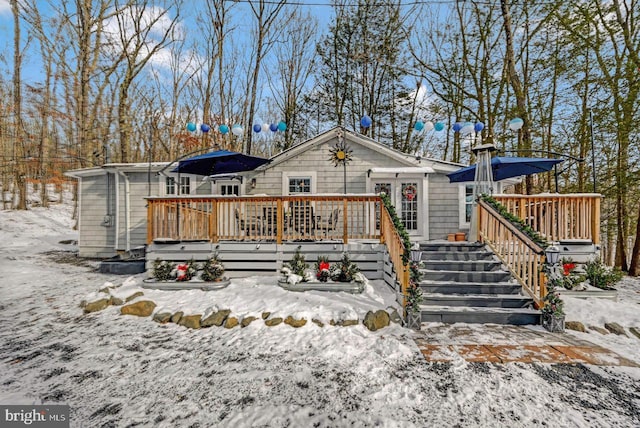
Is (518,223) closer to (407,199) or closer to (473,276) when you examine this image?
(473,276)

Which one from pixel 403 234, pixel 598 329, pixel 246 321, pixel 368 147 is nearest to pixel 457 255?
pixel 403 234

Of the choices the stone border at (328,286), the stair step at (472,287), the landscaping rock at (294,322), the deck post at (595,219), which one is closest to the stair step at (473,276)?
the stair step at (472,287)

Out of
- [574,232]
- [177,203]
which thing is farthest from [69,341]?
[574,232]

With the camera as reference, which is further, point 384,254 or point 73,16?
point 73,16

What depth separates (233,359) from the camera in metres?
2.98

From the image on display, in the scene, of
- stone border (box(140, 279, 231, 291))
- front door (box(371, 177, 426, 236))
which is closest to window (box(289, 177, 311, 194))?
front door (box(371, 177, 426, 236))

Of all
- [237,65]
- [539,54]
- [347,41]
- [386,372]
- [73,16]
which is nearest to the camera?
[386,372]

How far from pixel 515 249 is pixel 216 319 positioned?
4.94m

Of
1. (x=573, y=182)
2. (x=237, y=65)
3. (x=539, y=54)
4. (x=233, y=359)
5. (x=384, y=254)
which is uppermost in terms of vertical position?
(x=237, y=65)

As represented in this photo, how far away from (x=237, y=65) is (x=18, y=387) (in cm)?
1629

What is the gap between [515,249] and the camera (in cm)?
476

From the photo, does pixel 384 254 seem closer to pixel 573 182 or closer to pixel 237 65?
pixel 573 182

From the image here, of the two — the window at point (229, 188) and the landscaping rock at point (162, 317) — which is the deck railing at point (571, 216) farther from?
the window at point (229, 188)

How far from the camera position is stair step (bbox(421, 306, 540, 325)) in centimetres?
389
